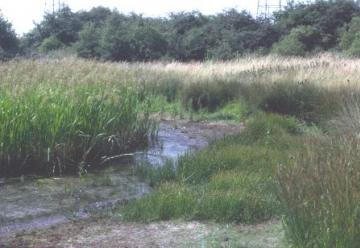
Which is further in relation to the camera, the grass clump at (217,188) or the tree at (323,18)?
the tree at (323,18)

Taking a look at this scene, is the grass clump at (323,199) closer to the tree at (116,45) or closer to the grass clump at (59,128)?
the grass clump at (59,128)

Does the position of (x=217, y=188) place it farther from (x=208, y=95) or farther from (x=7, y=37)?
(x=7, y=37)

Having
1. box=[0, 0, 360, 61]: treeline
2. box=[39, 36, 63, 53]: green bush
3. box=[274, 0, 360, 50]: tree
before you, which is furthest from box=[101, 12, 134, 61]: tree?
box=[274, 0, 360, 50]: tree

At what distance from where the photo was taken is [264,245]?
490 centimetres

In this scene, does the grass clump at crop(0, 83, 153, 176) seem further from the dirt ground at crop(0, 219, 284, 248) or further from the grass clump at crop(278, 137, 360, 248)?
the grass clump at crop(278, 137, 360, 248)

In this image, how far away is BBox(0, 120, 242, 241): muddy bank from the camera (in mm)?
6129

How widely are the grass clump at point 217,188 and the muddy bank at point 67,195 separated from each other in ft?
1.58

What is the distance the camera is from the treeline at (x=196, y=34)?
3372cm

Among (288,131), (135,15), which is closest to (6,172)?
(288,131)

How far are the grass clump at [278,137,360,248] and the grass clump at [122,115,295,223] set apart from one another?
3.05 ft

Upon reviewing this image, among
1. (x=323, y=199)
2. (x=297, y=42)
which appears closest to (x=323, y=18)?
(x=297, y=42)

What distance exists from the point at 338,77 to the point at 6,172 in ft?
28.3

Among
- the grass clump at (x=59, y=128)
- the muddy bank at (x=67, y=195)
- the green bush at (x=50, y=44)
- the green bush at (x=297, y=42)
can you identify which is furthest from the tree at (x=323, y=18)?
the muddy bank at (x=67, y=195)

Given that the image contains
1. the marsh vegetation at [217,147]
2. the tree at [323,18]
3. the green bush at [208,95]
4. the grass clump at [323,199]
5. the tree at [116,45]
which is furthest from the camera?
the tree at [323,18]
